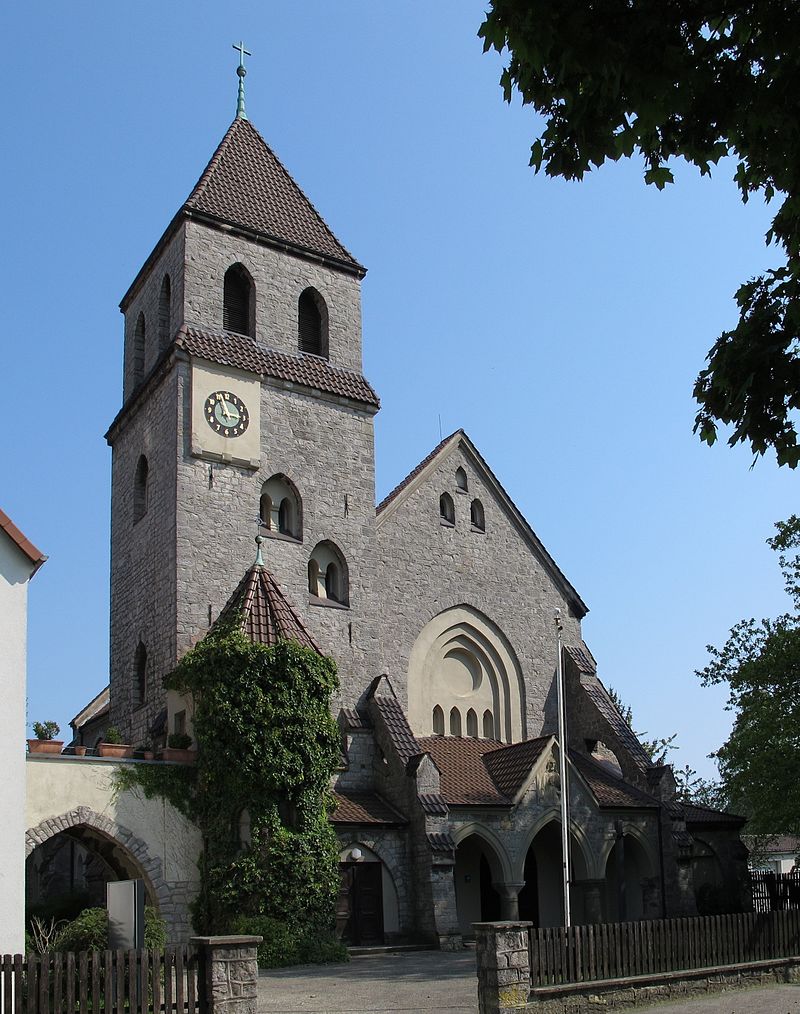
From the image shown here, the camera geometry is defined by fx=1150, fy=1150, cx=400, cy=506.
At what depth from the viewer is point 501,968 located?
15578 mm

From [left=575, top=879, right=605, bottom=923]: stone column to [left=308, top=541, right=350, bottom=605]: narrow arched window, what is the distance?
962 cm

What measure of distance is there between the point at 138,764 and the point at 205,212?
15457 mm

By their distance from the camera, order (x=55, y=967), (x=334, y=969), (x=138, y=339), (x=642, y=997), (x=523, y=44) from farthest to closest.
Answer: (x=138, y=339), (x=334, y=969), (x=642, y=997), (x=55, y=967), (x=523, y=44)

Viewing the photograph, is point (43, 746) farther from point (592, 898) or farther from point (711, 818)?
point (711, 818)

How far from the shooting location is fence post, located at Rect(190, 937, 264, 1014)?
13742 millimetres

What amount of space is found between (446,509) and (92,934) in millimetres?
17859

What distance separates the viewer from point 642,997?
17.4m

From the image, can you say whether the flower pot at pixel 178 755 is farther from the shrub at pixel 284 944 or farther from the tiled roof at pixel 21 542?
the tiled roof at pixel 21 542

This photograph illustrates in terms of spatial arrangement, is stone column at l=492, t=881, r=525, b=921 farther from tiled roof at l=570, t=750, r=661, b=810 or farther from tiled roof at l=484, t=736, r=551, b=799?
tiled roof at l=570, t=750, r=661, b=810

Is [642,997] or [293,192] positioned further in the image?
[293,192]

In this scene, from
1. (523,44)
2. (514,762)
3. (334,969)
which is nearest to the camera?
(523,44)

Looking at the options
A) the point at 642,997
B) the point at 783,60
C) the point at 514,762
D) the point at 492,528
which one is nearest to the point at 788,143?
the point at 783,60

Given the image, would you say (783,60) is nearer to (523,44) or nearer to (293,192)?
(523,44)

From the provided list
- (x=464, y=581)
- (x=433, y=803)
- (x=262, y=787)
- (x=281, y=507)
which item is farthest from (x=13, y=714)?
(x=464, y=581)
